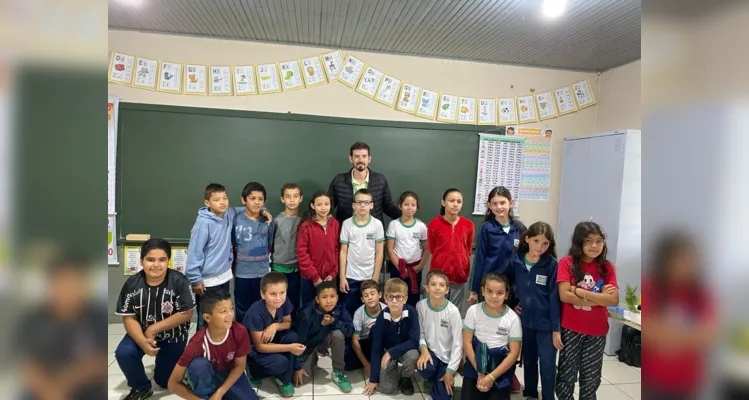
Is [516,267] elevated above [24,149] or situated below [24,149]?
below

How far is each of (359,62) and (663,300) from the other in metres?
3.30

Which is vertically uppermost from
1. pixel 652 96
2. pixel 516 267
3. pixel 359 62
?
pixel 359 62

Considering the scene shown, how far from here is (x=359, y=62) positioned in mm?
3311

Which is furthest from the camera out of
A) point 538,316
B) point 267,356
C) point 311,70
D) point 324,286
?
point 311,70

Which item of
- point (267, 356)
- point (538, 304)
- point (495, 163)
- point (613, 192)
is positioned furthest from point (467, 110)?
point (267, 356)

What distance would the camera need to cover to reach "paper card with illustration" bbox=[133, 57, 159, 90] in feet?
10.0

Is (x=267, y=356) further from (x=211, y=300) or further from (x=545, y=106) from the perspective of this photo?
(x=545, y=106)

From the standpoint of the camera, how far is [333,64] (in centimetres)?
328

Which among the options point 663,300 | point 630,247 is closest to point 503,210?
point 630,247

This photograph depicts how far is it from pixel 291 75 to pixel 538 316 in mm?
2545

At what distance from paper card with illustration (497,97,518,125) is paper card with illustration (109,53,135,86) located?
3.05m

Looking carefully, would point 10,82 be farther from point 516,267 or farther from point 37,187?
point 516,267

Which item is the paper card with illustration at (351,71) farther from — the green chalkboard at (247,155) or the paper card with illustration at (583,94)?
the paper card with illustration at (583,94)

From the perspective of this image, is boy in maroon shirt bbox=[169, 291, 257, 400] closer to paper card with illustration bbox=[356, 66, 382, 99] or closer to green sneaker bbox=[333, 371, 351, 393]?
green sneaker bbox=[333, 371, 351, 393]
